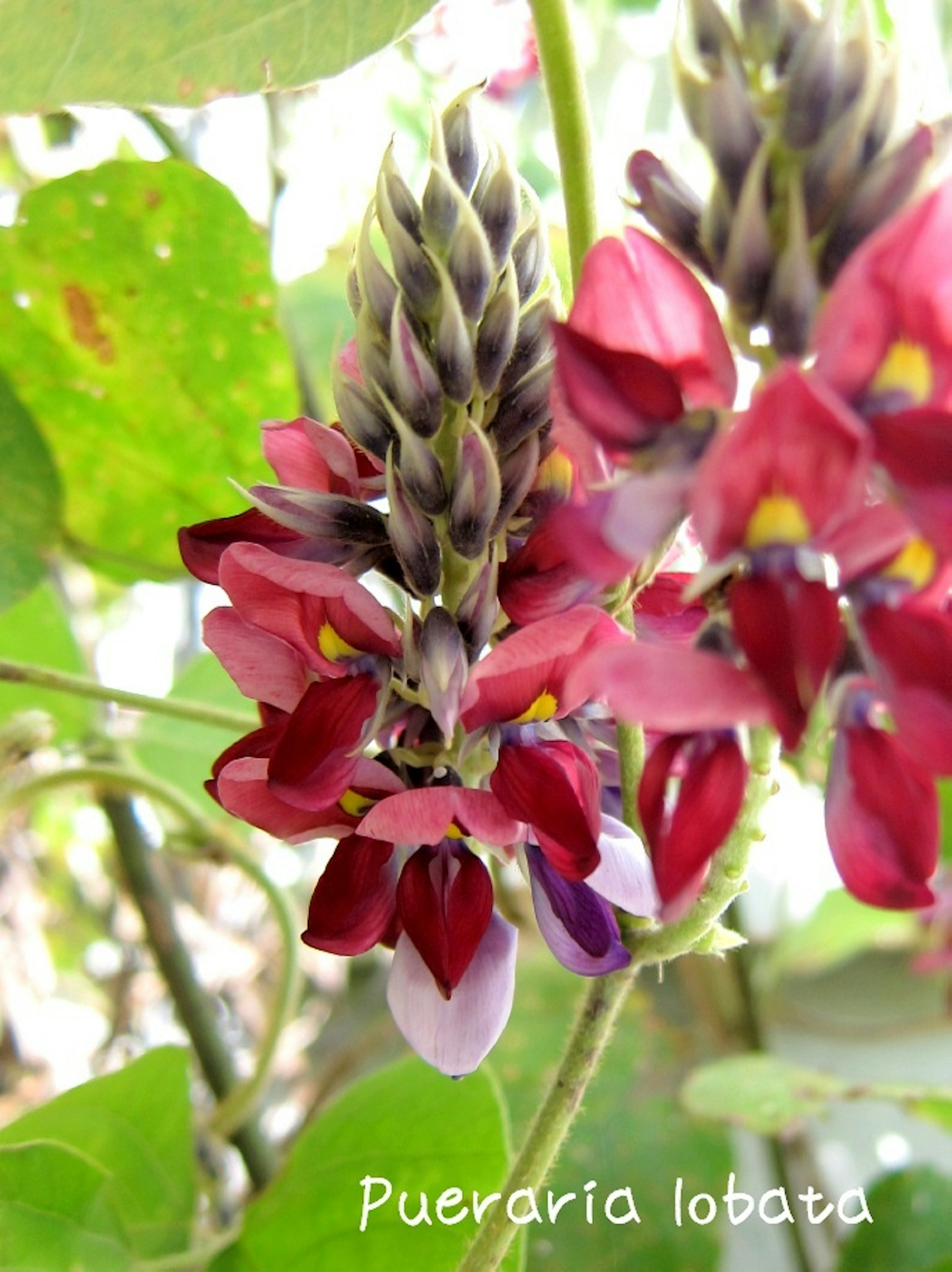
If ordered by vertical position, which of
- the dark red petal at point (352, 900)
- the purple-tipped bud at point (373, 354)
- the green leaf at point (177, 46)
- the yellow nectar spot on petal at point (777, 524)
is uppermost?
the green leaf at point (177, 46)

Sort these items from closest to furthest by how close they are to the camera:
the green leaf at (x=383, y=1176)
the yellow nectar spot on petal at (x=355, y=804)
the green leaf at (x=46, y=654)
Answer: the yellow nectar spot on petal at (x=355, y=804) → the green leaf at (x=383, y=1176) → the green leaf at (x=46, y=654)

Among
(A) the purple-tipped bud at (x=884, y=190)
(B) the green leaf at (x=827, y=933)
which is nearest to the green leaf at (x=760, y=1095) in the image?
(B) the green leaf at (x=827, y=933)

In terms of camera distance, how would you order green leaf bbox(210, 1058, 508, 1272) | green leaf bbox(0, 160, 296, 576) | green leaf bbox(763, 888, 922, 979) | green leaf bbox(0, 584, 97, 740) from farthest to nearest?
1. green leaf bbox(763, 888, 922, 979)
2. green leaf bbox(0, 584, 97, 740)
3. green leaf bbox(0, 160, 296, 576)
4. green leaf bbox(210, 1058, 508, 1272)

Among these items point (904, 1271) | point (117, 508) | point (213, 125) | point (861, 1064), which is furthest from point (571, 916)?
point (861, 1064)

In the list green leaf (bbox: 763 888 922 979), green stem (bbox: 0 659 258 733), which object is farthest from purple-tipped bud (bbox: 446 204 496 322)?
green leaf (bbox: 763 888 922 979)

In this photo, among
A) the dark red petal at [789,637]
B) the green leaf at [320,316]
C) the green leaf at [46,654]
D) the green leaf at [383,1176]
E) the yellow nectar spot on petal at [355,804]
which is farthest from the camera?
the green leaf at [320,316]

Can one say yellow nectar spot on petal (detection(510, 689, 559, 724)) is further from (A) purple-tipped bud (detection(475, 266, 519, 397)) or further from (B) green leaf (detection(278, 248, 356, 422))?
(B) green leaf (detection(278, 248, 356, 422))

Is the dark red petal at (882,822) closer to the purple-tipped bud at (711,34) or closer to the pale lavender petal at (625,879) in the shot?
the pale lavender petal at (625,879)
